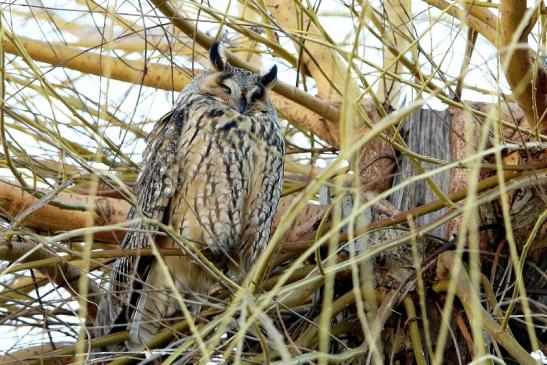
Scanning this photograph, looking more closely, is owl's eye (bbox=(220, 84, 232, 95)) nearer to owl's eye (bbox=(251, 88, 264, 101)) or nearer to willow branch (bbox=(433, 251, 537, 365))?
owl's eye (bbox=(251, 88, 264, 101))

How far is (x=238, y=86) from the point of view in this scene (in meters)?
3.50

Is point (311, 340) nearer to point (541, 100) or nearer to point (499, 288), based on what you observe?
point (499, 288)

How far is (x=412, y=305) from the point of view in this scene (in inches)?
114

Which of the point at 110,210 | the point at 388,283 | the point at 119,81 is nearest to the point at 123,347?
the point at 110,210

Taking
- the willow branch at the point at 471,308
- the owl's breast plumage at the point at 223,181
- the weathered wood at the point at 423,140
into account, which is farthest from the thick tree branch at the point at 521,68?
the owl's breast plumage at the point at 223,181

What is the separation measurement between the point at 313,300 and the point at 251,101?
2.83 feet

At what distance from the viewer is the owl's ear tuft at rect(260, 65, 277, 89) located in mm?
3378

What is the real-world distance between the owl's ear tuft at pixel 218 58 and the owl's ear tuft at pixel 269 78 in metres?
0.17

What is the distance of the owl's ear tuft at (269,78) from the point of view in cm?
338

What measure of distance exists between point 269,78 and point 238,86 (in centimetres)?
15

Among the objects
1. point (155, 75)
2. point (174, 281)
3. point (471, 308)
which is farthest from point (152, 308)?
point (471, 308)

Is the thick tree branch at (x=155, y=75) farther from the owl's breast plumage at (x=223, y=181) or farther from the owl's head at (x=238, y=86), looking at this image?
the owl's breast plumage at (x=223, y=181)

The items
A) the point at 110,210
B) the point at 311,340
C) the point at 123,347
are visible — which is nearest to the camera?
the point at 311,340

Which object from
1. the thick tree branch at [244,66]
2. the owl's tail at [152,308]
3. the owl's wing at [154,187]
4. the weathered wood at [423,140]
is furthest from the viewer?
the weathered wood at [423,140]
